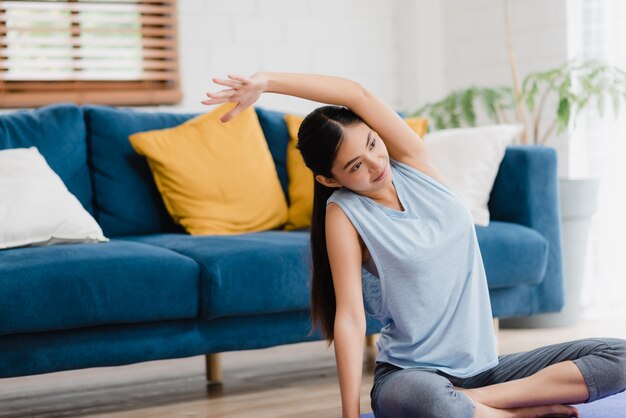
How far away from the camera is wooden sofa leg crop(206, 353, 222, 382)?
2.87 meters

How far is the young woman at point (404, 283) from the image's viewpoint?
1782mm

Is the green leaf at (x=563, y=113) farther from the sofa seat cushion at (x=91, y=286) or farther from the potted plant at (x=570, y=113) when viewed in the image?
the sofa seat cushion at (x=91, y=286)

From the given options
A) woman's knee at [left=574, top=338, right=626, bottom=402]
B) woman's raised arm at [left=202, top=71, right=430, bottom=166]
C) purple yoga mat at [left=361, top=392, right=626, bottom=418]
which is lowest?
purple yoga mat at [left=361, top=392, right=626, bottom=418]

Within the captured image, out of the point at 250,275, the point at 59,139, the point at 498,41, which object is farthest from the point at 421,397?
the point at 498,41

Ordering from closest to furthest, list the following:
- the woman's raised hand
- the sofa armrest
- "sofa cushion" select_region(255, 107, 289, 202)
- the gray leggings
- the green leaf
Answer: the woman's raised hand
the gray leggings
the sofa armrest
"sofa cushion" select_region(255, 107, 289, 202)
the green leaf

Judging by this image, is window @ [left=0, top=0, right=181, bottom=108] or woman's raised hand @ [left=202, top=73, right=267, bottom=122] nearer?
woman's raised hand @ [left=202, top=73, right=267, bottom=122]

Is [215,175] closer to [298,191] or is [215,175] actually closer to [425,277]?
[298,191]

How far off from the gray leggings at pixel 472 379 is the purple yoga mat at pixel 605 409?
0.14 meters

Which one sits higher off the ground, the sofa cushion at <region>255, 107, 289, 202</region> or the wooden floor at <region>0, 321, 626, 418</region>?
the sofa cushion at <region>255, 107, 289, 202</region>

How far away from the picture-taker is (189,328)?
2449mm

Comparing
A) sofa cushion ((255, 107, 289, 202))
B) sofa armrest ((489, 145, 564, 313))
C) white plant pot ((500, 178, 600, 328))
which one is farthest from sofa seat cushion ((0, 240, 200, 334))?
white plant pot ((500, 178, 600, 328))

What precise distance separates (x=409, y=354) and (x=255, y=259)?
2.29 feet

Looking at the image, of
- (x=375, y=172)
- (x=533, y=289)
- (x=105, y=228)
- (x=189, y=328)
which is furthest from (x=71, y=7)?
(x=375, y=172)

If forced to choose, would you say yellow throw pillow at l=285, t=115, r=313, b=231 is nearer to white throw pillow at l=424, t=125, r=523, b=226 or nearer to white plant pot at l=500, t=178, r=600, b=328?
white throw pillow at l=424, t=125, r=523, b=226
